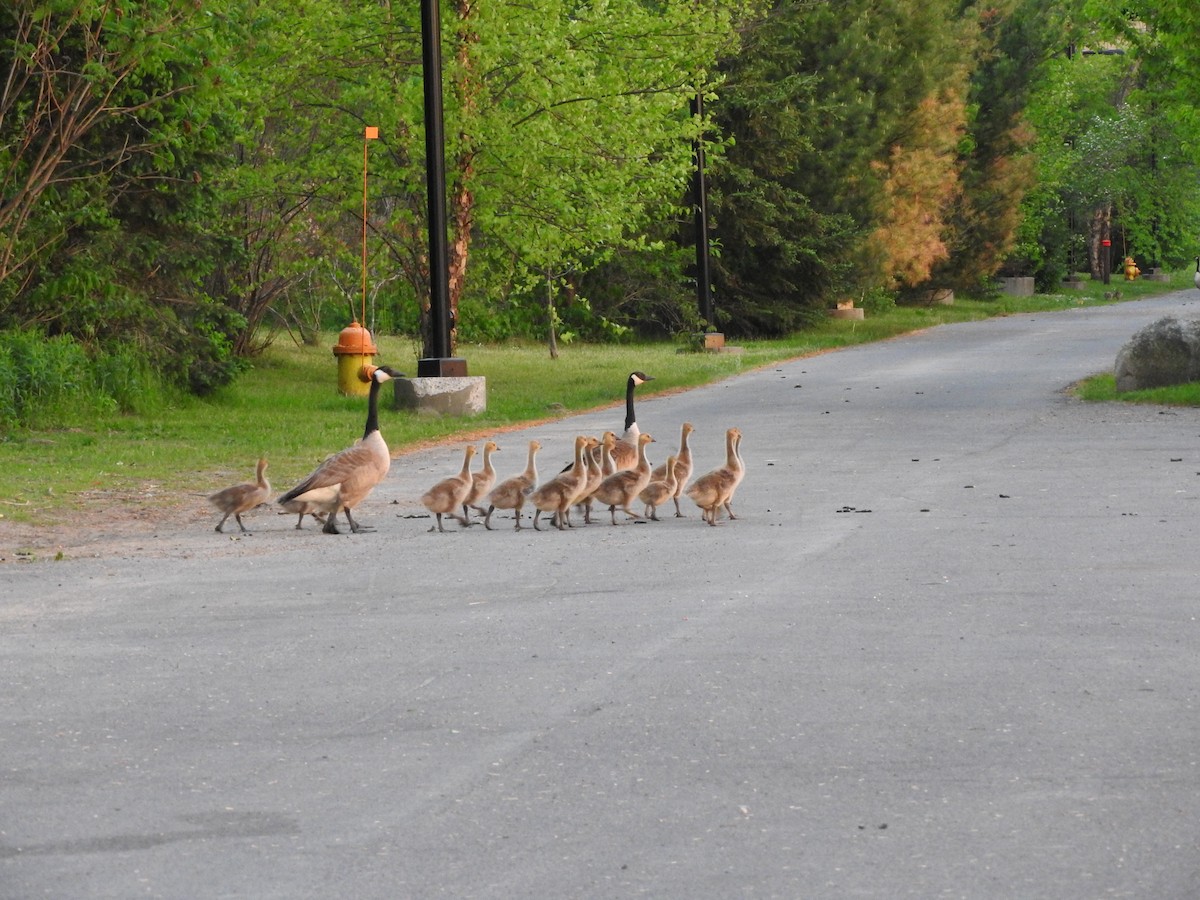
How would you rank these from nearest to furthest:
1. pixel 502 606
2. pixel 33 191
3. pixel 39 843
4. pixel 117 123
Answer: pixel 39 843, pixel 502 606, pixel 33 191, pixel 117 123

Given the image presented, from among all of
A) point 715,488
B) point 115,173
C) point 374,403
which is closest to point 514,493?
point 715,488

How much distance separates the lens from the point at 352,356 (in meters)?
28.6

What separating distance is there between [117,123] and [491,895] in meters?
20.7

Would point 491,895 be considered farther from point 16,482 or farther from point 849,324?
point 849,324

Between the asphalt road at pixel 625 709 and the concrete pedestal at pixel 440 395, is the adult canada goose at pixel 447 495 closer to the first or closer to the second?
the asphalt road at pixel 625 709

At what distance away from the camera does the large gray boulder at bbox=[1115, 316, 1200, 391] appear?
2527cm

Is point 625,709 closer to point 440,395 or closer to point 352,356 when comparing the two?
point 440,395

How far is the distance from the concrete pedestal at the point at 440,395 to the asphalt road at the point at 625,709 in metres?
9.35

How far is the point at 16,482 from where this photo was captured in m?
16.4

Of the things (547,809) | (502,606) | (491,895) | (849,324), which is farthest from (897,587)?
(849,324)

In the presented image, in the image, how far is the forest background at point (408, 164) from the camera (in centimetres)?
2248

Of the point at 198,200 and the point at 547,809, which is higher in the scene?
the point at 198,200

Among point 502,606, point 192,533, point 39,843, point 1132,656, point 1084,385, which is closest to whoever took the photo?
point 39,843

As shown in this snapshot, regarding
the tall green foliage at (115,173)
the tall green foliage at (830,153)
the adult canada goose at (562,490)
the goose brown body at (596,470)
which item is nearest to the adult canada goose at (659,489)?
the goose brown body at (596,470)
